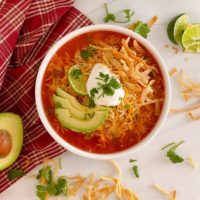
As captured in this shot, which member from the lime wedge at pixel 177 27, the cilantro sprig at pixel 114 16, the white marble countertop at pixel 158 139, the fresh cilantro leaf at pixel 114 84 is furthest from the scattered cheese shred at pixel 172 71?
the fresh cilantro leaf at pixel 114 84

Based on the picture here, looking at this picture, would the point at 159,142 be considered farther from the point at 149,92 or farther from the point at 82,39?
the point at 82,39

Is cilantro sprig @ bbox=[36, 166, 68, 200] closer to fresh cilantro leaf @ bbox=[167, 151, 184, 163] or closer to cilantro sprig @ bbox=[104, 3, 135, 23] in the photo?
fresh cilantro leaf @ bbox=[167, 151, 184, 163]

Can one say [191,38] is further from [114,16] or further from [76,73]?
[76,73]

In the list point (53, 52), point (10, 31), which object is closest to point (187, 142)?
point (53, 52)

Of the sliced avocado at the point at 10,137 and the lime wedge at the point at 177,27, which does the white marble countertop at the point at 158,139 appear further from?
the sliced avocado at the point at 10,137

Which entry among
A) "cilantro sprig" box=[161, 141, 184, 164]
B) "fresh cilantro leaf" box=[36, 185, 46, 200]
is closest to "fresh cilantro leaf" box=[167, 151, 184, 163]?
"cilantro sprig" box=[161, 141, 184, 164]
